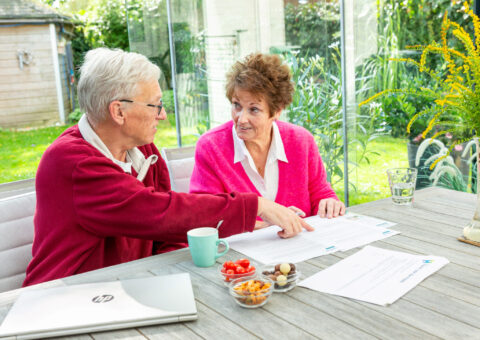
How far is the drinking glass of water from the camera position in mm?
1763

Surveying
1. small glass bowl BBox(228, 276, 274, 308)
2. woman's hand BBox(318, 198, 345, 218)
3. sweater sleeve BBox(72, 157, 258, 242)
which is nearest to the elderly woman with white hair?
sweater sleeve BBox(72, 157, 258, 242)

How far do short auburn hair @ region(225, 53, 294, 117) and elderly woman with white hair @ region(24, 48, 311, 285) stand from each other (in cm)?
50

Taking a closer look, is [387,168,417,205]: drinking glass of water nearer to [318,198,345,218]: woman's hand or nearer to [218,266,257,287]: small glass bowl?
[318,198,345,218]: woman's hand

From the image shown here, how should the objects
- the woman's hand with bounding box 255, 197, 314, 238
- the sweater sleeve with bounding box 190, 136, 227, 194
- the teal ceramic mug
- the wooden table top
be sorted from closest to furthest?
1. the wooden table top
2. the teal ceramic mug
3. the woman's hand with bounding box 255, 197, 314, 238
4. the sweater sleeve with bounding box 190, 136, 227, 194

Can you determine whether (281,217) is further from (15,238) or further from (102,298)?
(15,238)

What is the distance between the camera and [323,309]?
1057mm

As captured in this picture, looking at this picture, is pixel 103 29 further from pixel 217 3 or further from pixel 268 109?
pixel 268 109

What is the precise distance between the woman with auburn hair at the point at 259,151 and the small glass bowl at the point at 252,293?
0.92 metres

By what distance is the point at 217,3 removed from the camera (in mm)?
3607

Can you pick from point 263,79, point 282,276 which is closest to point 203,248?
point 282,276

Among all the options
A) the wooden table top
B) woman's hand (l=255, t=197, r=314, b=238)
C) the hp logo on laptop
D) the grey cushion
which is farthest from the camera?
the grey cushion

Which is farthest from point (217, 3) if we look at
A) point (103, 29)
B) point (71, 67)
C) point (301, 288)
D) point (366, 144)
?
point (103, 29)

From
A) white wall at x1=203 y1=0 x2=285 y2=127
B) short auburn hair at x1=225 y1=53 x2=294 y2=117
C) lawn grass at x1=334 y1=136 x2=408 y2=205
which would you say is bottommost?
lawn grass at x1=334 y1=136 x2=408 y2=205

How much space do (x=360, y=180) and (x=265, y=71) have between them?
1741mm
